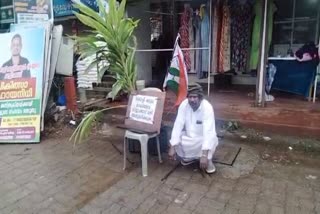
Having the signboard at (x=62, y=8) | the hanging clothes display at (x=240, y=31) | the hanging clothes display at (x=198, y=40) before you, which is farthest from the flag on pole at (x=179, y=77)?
the signboard at (x=62, y=8)

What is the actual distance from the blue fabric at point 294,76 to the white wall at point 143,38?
3.09 metres

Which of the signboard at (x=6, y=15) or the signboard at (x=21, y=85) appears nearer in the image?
the signboard at (x=21, y=85)

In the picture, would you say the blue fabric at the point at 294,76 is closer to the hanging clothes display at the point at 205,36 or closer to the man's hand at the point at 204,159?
the hanging clothes display at the point at 205,36

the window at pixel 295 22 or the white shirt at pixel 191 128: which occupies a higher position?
the window at pixel 295 22

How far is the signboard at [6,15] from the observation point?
7.13m

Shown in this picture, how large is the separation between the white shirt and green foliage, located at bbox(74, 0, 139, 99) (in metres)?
0.81

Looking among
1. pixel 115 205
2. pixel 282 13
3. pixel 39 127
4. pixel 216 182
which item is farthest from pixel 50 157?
pixel 282 13

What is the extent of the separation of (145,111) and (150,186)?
3.02ft

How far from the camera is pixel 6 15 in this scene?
7250 mm

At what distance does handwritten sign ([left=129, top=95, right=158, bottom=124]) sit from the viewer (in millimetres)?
3752

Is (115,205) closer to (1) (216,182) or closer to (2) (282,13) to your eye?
(1) (216,182)

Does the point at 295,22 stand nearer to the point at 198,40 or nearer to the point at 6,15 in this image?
the point at 198,40

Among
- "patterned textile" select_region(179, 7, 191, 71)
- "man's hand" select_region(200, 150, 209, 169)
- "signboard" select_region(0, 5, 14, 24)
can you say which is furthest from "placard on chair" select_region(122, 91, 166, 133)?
"signboard" select_region(0, 5, 14, 24)

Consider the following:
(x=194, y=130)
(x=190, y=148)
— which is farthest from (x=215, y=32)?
(x=190, y=148)
